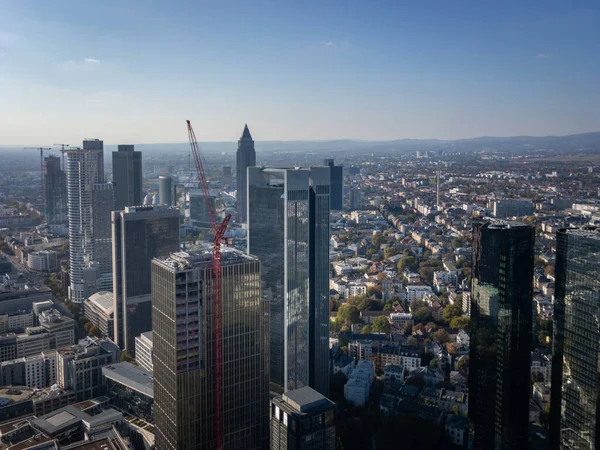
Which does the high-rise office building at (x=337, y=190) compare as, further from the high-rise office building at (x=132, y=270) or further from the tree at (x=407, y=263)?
the high-rise office building at (x=132, y=270)

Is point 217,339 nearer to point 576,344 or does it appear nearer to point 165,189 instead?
point 576,344

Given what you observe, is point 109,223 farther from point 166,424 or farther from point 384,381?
point 166,424

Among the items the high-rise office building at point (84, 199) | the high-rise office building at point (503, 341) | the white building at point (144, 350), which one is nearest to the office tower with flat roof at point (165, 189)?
the high-rise office building at point (84, 199)


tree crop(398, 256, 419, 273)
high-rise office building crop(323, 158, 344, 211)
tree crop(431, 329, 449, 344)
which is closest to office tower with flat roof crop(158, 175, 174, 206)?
high-rise office building crop(323, 158, 344, 211)

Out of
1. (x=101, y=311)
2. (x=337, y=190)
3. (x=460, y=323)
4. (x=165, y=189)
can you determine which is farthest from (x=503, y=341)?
(x=165, y=189)

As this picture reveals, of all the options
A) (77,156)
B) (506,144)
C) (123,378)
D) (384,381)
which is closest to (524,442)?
(384,381)
